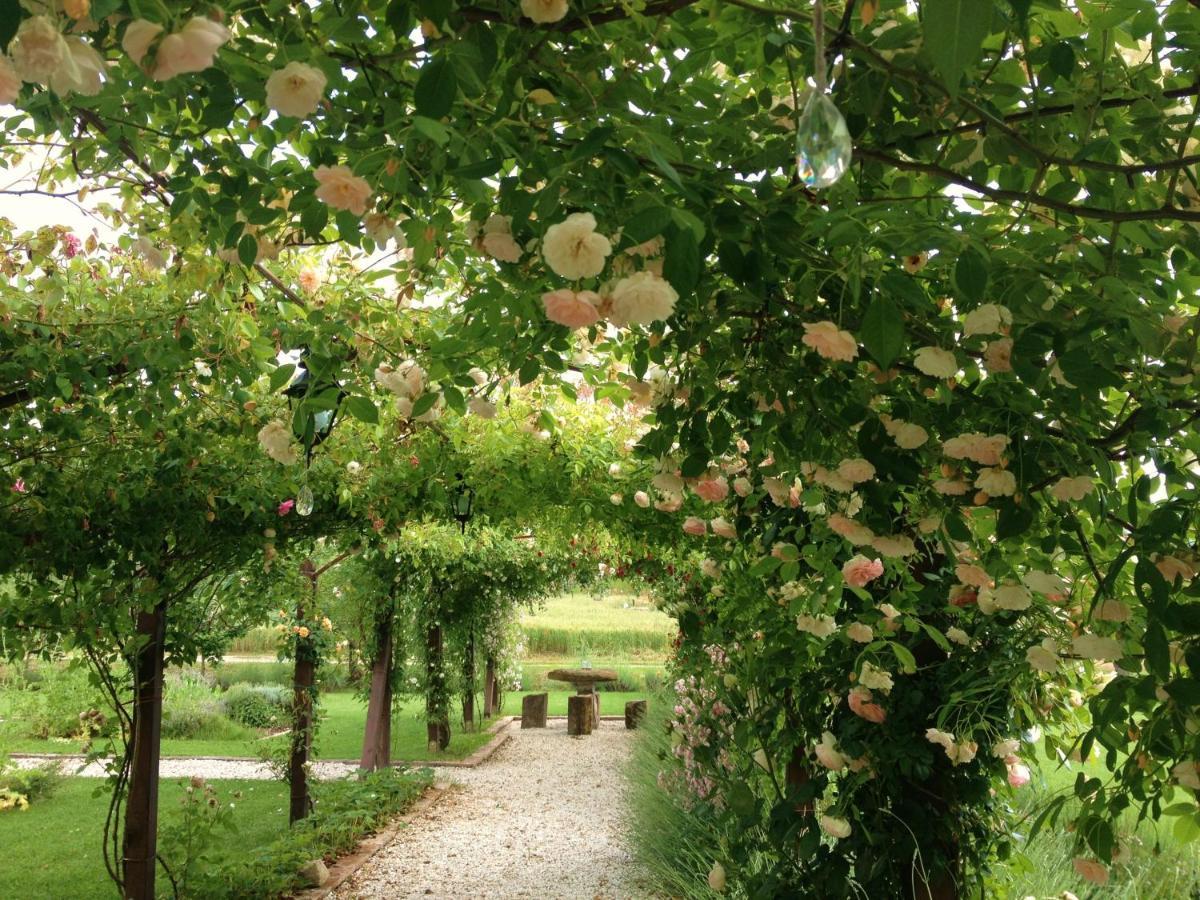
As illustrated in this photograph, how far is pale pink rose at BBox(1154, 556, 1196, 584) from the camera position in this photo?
1.14 metres

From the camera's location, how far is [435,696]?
9.76 metres

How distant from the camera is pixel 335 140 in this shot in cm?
110

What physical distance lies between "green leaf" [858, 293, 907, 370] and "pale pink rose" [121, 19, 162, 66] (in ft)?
2.29

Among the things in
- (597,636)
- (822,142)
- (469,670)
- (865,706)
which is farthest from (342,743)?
(822,142)

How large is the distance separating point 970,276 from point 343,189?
0.66 metres

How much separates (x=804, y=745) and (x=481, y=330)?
70.5 inches

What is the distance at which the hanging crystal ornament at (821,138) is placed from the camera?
0.50 meters

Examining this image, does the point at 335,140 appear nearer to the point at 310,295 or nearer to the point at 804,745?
the point at 310,295

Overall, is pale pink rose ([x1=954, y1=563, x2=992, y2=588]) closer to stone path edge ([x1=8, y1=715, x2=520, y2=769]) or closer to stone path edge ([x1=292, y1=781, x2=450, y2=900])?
stone path edge ([x1=292, y1=781, x2=450, y2=900])

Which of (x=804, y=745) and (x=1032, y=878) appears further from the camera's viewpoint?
(x=1032, y=878)

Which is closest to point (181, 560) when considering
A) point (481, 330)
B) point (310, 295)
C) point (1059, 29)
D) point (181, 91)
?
point (310, 295)

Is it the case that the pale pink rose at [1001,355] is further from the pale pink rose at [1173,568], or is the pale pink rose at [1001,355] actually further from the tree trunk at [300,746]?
the tree trunk at [300,746]

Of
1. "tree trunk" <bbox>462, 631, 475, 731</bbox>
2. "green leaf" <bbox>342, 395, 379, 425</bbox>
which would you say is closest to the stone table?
"tree trunk" <bbox>462, 631, 475, 731</bbox>

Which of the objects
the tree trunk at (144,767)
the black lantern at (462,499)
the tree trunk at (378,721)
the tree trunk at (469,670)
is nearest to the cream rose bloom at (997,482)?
the black lantern at (462,499)
